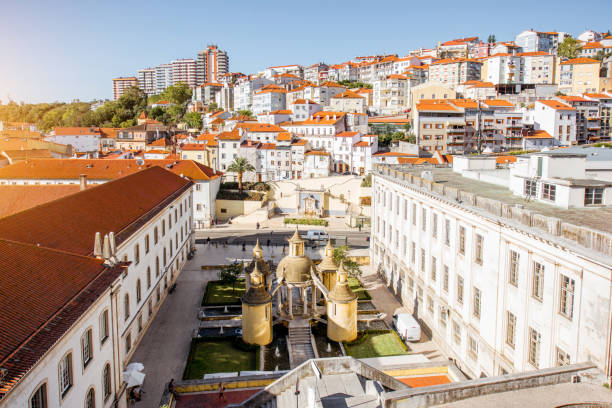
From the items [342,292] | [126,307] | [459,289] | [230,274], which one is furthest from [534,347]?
[230,274]

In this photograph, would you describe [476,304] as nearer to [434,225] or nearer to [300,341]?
[434,225]

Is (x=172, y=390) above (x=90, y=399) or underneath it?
underneath

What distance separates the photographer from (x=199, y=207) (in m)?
73.1

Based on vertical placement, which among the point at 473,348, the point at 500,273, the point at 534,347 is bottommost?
the point at 473,348

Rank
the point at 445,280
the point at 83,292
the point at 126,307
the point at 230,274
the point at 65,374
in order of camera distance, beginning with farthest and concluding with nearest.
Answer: the point at 230,274 < the point at 445,280 < the point at 126,307 < the point at 83,292 < the point at 65,374

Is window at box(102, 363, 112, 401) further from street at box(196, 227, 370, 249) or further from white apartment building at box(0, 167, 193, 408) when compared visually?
street at box(196, 227, 370, 249)

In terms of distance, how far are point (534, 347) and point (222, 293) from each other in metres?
27.0

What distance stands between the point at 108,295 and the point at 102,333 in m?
1.59

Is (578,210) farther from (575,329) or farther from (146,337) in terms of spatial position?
(146,337)

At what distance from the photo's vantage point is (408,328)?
31266 millimetres

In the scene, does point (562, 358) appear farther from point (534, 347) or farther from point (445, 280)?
point (445, 280)

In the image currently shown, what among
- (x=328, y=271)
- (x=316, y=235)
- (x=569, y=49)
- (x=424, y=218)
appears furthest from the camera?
(x=569, y=49)

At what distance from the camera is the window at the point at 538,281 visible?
19453 millimetres

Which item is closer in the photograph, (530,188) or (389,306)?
(530,188)
